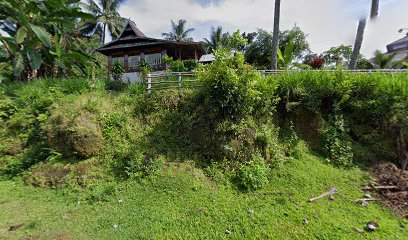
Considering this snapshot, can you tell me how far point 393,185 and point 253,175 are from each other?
3.19 metres

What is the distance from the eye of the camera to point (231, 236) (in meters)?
3.38

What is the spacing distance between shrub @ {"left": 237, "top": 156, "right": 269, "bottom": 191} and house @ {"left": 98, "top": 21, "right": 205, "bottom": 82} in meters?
11.7

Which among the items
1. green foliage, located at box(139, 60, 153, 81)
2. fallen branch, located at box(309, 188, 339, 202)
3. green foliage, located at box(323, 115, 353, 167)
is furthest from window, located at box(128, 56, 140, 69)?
fallen branch, located at box(309, 188, 339, 202)

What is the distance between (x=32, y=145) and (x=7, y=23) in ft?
23.8

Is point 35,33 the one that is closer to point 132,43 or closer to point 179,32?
point 132,43

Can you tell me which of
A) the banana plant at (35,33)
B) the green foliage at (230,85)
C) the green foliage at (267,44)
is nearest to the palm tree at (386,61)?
the green foliage at (267,44)

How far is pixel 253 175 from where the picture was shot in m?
4.65

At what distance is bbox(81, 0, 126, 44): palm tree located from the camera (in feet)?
73.4

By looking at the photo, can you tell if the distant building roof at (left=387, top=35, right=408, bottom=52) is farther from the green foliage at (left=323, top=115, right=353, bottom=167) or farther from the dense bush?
the green foliage at (left=323, top=115, right=353, bottom=167)

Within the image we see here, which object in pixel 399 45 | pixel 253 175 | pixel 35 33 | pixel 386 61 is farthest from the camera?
pixel 399 45

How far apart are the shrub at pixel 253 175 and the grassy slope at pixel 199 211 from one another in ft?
0.61

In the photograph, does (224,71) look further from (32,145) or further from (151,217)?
(32,145)

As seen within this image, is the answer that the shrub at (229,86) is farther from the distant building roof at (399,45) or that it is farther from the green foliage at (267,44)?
the distant building roof at (399,45)

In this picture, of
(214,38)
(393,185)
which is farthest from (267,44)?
(393,185)
